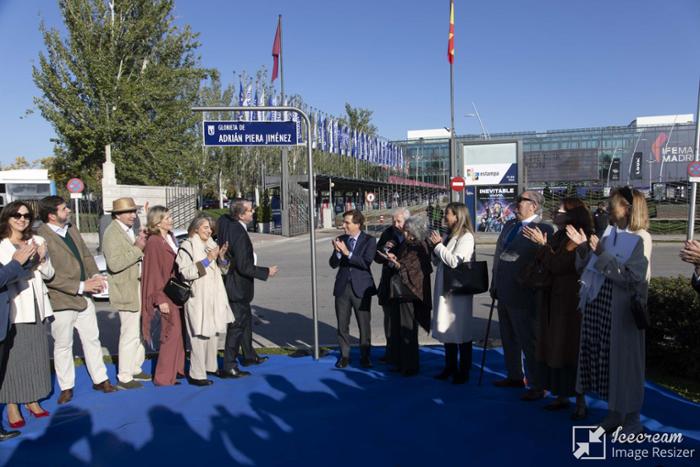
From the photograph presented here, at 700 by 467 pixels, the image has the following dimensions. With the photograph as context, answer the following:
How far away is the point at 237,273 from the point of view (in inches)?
242

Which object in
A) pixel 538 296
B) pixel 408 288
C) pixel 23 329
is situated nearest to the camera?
pixel 23 329

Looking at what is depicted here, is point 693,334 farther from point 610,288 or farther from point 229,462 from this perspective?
point 229,462

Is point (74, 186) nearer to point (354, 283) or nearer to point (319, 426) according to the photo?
point (354, 283)

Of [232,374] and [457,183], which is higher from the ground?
[457,183]

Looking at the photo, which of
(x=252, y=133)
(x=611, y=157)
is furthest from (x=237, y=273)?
(x=611, y=157)

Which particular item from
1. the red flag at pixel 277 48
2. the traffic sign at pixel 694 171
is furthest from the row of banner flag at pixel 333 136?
the traffic sign at pixel 694 171

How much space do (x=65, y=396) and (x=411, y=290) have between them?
3.46 m

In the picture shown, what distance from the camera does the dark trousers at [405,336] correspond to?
591 centimetres

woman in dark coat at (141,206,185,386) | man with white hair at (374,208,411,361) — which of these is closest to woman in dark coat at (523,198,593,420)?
man with white hair at (374,208,411,361)

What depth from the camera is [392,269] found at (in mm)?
6113

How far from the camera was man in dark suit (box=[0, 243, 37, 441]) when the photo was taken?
4199 millimetres

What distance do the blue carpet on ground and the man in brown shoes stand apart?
240mm

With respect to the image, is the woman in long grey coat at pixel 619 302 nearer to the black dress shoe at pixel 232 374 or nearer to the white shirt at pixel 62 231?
the black dress shoe at pixel 232 374

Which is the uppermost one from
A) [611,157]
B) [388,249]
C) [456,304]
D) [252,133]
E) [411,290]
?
[611,157]
